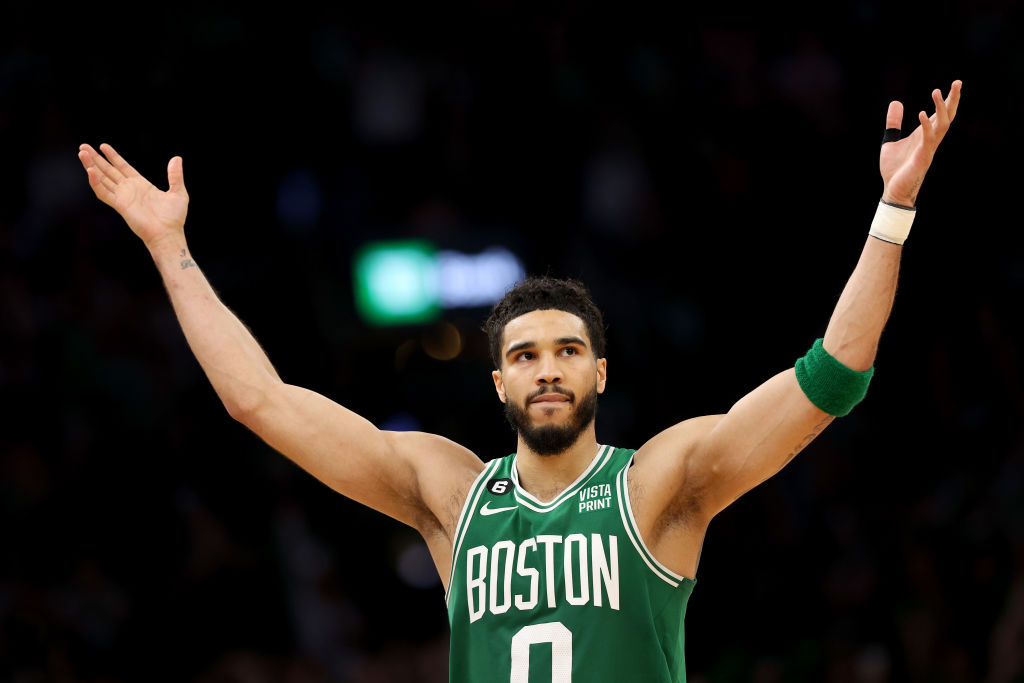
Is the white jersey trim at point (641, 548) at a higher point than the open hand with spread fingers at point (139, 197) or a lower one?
lower

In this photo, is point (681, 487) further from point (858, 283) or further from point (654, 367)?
point (654, 367)

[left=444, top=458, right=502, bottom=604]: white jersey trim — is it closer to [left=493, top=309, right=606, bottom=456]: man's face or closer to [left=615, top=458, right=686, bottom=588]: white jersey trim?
[left=493, top=309, right=606, bottom=456]: man's face

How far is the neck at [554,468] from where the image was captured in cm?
413

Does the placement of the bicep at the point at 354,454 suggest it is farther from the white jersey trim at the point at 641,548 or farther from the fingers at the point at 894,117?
the fingers at the point at 894,117

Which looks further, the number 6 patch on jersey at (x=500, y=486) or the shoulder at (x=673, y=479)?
the number 6 patch on jersey at (x=500, y=486)

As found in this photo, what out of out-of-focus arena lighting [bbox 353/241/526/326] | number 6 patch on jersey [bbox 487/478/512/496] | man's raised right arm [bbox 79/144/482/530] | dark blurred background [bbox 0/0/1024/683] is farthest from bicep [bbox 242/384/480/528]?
out-of-focus arena lighting [bbox 353/241/526/326]

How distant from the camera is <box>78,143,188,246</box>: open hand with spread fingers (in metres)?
4.18

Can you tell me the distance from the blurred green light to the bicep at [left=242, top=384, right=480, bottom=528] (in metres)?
4.41

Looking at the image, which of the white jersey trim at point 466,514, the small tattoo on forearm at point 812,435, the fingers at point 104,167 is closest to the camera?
the small tattoo on forearm at point 812,435

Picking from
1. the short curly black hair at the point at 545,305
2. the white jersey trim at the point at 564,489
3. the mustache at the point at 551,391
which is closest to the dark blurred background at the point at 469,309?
the white jersey trim at the point at 564,489

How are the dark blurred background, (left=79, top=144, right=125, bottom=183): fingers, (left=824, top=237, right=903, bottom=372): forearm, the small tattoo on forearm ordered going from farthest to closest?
the dark blurred background
(left=79, top=144, right=125, bottom=183): fingers
the small tattoo on forearm
(left=824, top=237, right=903, bottom=372): forearm

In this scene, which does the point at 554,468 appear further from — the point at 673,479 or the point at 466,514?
the point at 673,479

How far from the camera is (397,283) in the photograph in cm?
870

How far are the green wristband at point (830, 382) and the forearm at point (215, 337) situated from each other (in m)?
1.81
